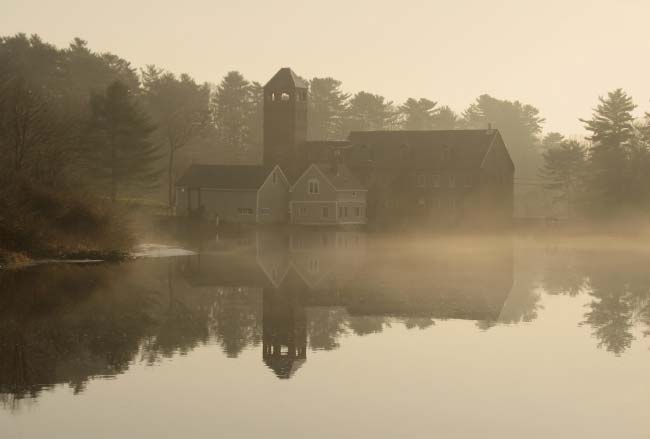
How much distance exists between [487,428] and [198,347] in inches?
402

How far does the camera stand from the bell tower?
94750 millimetres

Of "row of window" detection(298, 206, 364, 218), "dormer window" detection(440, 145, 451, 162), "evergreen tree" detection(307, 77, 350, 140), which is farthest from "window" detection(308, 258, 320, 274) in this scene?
"evergreen tree" detection(307, 77, 350, 140)

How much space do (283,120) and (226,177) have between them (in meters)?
9.61

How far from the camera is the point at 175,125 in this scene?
337 ft

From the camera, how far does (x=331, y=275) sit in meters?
45.1

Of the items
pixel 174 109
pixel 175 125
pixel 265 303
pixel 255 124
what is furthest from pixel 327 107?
pixel 265 303

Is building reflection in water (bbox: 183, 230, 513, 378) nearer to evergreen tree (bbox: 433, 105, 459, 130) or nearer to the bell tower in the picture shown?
the bell tower

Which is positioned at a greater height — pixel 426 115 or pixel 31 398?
pixel 426 115

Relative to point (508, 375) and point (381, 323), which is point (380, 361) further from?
point (381, 323)

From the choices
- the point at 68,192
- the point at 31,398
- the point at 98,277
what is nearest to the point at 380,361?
the point at 31,398

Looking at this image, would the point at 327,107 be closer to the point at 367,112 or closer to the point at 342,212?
the point at 367,112

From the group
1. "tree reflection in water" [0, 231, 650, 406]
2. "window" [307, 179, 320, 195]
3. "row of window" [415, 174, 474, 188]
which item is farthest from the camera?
"row of window" [415, 174, 474, 188]

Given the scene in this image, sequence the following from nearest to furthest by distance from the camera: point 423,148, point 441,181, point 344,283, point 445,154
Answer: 1. point 344,283
2. point 441,181
3. point 445,154
4. point 423,148

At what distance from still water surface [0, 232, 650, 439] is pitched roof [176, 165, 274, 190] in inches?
→ 1582
